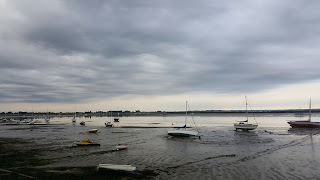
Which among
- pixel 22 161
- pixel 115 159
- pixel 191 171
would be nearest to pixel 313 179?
pixel 191 171

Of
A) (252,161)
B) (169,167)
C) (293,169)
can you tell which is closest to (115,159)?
(169,167)

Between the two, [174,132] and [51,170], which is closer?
[51,170]

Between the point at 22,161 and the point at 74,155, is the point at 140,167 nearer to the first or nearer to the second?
the point at 74,155

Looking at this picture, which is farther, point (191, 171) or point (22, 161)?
point (22, 161)

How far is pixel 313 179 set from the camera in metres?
17.1

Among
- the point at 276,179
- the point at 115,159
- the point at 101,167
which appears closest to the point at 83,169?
the point at 101,167

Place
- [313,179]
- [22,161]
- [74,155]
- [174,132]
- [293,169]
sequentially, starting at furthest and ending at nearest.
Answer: [174,132] < [74,155] < [22,161] < [293,169] < [313,179]

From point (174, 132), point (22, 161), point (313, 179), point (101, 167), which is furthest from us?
point (174, 132)

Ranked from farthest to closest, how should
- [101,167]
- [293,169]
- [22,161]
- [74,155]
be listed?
1. [74,155]
2. [22,161]
3. [293,169]
4. [101,167]

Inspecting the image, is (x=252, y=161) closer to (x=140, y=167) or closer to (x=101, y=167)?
(x=140, y=167)

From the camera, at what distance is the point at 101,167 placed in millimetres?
18875

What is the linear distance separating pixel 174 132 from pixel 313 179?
3187cm

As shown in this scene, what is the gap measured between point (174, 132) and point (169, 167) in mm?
26796

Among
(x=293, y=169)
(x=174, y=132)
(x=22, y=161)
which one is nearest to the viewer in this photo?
(x=293, y=169)
